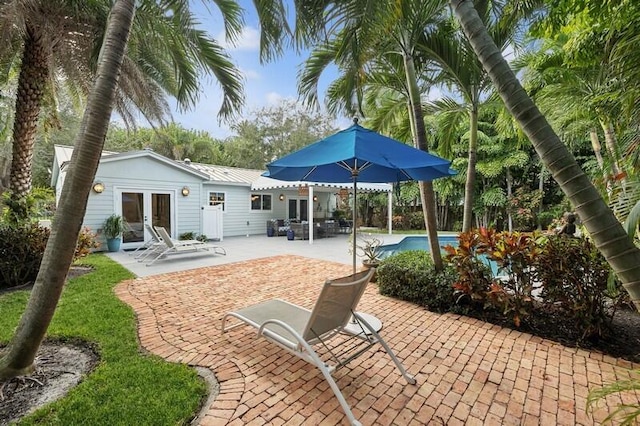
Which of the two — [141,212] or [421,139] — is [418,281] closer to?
[421,139]

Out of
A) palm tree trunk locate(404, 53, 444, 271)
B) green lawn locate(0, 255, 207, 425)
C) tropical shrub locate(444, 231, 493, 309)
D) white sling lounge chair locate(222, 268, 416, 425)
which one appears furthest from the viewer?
palm tree trunk locate(404, 53, 444, 271)

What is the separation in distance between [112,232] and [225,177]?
625 cm

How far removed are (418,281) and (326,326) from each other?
2860 millimetres

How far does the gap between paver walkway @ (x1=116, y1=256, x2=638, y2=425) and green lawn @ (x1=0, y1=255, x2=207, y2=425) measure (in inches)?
8.7

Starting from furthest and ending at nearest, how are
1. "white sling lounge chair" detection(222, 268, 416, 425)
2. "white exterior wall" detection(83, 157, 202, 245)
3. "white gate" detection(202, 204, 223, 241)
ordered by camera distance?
"white gate" detection(202, 204, 223, 241), "white exterior wall" detection(83, 157, 202, 245), "white sling lounge chair" detection(222, 268, 416, 425)

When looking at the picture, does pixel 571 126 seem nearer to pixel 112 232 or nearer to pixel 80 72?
pixel 80 72

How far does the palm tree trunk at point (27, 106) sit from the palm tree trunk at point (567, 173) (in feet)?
30.3

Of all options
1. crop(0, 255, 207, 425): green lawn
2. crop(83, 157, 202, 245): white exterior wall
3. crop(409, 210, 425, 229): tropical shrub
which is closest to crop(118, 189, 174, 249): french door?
crop(83, 157, 202, 245): white exterior wall

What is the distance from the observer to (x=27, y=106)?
7.25 meters

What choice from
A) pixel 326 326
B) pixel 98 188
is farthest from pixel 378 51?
pixel 98 188

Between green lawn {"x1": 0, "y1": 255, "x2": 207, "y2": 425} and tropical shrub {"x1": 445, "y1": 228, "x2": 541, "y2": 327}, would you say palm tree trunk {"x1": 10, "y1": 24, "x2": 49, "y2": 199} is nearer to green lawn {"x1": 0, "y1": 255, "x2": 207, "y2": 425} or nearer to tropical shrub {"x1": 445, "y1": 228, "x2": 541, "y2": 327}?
green lawn {"x1": 0, "y1": 255, "x2": 207, "y2": 425}

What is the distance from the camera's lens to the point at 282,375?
10.6 feet

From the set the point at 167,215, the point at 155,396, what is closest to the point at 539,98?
the point at 155,396

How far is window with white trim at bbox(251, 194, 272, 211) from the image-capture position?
16983 millimetres
